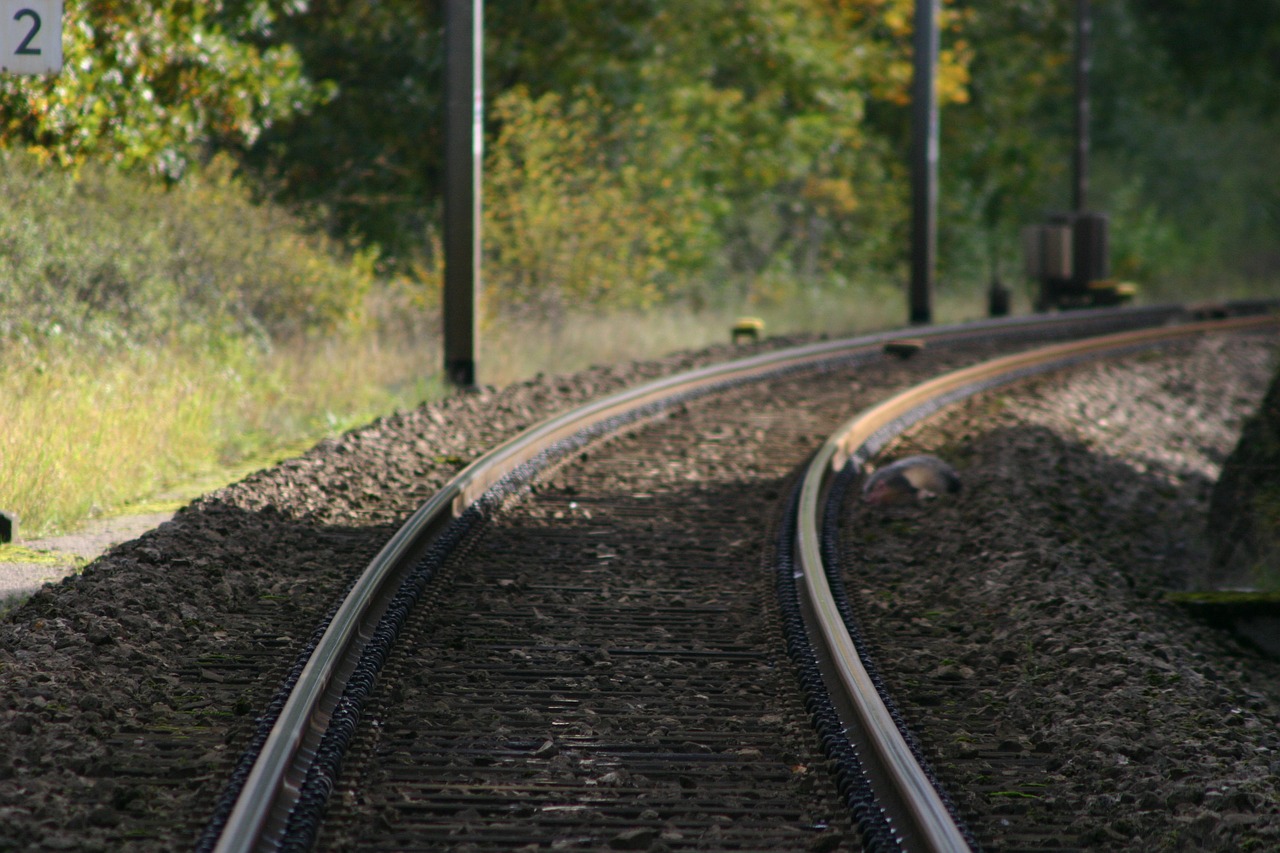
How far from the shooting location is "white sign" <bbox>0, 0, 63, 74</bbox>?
7.78 m

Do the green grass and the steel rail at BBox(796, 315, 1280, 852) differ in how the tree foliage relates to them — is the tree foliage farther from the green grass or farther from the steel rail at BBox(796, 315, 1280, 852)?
the steel rail at BBox(796, 315, 1280, 852)

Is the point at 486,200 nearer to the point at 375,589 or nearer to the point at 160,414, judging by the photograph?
the point at 160,414

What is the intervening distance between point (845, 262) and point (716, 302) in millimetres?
5640

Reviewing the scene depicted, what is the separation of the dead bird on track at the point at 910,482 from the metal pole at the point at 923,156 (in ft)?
36.9

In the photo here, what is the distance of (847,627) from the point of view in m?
5.92

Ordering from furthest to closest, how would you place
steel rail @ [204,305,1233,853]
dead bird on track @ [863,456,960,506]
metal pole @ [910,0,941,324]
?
metal pole @ [910,0,941,324], dead bird on track @ [863,456,960,506], steel rail @ [204,305,1233,853]

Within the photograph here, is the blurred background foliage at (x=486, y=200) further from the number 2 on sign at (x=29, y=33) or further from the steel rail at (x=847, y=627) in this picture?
the steel rail at (x=847, y=627)

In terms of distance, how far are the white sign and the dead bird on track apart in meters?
5.41

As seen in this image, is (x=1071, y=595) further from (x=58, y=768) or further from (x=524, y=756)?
(x=58, y=768)

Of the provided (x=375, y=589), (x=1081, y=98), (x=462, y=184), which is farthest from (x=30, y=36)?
(x=1081, y=98)

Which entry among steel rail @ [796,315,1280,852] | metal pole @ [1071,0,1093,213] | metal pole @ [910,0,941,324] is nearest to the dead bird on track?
steel rail @ [796,315,1280,852]

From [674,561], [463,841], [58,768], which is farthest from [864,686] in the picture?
[58,768]

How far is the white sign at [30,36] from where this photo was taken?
306 inches

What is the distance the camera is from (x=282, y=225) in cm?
1468
